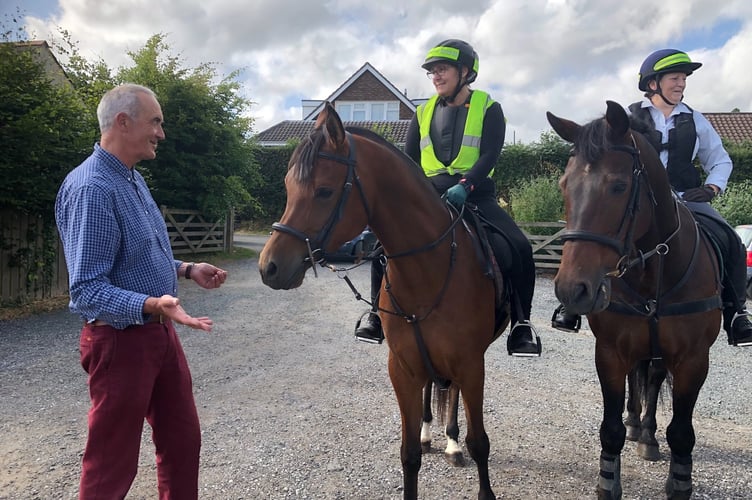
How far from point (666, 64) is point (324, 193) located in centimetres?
274

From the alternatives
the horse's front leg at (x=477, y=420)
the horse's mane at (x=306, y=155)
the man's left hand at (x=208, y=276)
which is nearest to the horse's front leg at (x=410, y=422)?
the horse's front leg at (x=477, y=420)

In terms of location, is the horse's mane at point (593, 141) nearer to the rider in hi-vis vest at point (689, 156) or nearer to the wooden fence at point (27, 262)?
the rider in hi-vis vest at point (689, 156)

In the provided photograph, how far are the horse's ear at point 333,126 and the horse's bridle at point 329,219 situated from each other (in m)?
0.06

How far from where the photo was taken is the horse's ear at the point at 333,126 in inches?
96.9

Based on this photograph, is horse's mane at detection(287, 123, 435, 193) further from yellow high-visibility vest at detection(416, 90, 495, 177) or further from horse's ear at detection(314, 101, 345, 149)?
yellow high-visibility vest at detection(416, 90, 495, 177)

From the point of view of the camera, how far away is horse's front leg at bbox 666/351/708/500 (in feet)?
9.91

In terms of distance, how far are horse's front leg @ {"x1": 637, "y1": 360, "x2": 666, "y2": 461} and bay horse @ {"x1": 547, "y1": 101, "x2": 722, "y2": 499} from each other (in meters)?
0.83

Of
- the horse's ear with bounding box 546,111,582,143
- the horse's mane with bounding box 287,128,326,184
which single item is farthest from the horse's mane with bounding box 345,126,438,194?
the horse's ear with bounding box 546,111,582,143

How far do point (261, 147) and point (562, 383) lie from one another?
22831mm

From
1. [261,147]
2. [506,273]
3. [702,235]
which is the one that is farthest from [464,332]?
[261,147]

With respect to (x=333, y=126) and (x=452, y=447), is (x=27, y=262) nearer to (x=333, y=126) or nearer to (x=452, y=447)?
(x=452, y=447)

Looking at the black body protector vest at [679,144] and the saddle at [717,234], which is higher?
the black body protector vest at [679,144]

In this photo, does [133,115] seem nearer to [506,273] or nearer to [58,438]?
[506,273]

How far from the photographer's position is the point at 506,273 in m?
3.46
